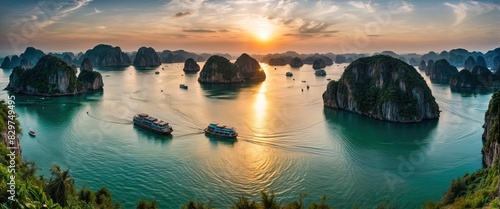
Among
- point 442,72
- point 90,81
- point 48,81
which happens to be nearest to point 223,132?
point 48,81

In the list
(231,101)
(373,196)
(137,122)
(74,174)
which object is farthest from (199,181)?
(231,101)

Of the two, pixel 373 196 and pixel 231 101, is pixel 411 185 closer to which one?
pixel 373 196

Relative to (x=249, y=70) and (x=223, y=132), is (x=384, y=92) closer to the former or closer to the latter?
(x=223, y=132)

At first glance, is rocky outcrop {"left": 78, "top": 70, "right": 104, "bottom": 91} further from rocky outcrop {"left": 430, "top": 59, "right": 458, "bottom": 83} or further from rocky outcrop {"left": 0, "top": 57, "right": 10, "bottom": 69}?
rocky outcrop {"left": 430, "top": 59, "right": 458, "bottom": 83}

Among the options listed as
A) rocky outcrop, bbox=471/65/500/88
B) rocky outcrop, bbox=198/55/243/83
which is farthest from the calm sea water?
rocky outcrop, bbox=198/55/243/83

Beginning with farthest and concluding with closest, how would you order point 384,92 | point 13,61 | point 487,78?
point 13,61
point 487,78
point 384,92

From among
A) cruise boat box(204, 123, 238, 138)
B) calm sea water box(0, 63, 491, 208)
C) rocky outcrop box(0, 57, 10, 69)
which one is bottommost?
calm sea water box(0, 63, 491, 208)

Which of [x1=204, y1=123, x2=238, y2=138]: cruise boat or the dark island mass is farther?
the dark island mass

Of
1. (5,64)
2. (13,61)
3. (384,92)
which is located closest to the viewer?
(384,92)
